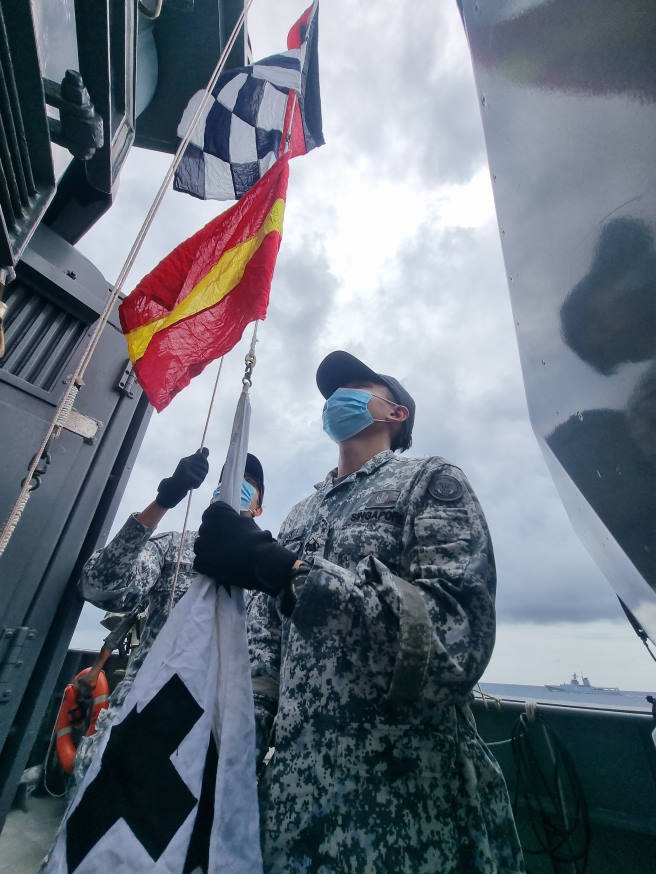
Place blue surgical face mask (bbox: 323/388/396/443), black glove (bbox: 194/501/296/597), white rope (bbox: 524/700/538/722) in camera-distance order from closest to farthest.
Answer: black glove (bbox: 194/501/296/597) → blue surgical face mask (bbox: 323/388/396/443) → white rope (bbox: 524/700/538/722)

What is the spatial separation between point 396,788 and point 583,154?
5.97 ft

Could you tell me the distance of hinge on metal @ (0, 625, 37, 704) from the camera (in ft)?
5.38

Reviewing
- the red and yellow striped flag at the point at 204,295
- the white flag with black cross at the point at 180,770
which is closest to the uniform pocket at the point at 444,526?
the white flag with black cross at the point at 180,770

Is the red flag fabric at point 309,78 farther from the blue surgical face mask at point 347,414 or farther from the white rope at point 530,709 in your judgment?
the white rope at point 530,709

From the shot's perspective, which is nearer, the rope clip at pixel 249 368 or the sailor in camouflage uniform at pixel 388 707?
the sailor in camouflage uniform at pixel 388 707

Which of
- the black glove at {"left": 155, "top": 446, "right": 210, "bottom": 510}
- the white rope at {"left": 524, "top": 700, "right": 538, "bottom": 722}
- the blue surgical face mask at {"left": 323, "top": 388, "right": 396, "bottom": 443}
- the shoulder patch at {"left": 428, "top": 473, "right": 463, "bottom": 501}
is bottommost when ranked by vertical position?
the white rope at {"left": 524, "top": 700, "right": 538, "bottom": 722}

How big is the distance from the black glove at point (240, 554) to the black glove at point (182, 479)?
2.68ft

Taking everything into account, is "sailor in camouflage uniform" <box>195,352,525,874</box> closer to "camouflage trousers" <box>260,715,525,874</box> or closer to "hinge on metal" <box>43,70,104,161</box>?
"camouflage trousers" <box>260,715,525,874</box>

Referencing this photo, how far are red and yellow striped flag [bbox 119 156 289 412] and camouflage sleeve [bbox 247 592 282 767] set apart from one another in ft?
3.71

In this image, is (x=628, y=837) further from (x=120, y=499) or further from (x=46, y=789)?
(x=46, y=789)

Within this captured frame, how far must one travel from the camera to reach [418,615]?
1043 mm

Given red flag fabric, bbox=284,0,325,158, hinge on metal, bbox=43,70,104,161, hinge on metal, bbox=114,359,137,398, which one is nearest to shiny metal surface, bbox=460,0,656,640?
hinge on metal, bbox=43,70,104,161

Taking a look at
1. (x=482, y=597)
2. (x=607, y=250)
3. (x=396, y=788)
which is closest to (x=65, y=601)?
(x=396, y=788)

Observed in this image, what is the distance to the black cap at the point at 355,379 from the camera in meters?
2.37
